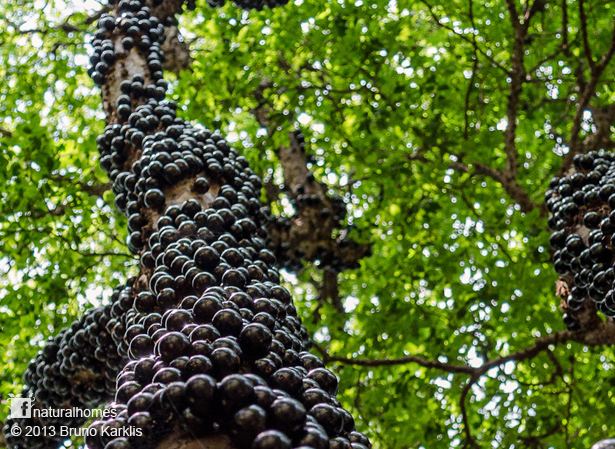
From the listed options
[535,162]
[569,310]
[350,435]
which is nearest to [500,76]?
[535,162]

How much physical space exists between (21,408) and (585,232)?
406 cm

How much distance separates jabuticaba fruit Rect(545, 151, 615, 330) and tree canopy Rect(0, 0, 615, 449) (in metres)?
1.48

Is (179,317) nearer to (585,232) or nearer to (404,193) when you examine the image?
(585,232)

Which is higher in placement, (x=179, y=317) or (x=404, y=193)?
(x=404, y=193)

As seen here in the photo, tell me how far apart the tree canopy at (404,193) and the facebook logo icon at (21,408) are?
141 centimetres

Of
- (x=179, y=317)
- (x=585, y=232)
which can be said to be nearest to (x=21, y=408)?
(x=179, y=317)

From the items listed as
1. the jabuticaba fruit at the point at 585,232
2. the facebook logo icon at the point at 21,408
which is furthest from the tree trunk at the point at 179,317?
the jabuticaba fruit at the point at 585,232

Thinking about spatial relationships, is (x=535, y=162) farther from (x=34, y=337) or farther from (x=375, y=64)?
(x=34, y=337)

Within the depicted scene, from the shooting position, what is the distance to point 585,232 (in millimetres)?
4172

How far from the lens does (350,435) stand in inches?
99.4

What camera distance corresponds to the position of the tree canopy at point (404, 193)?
671 cm

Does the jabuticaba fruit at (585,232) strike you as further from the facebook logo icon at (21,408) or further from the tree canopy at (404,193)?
the facebook logo icon at (21,408)

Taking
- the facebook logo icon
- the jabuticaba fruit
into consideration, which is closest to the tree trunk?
the facebook logo icon

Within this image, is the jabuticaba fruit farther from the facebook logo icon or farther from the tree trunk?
the facebook logo icon
